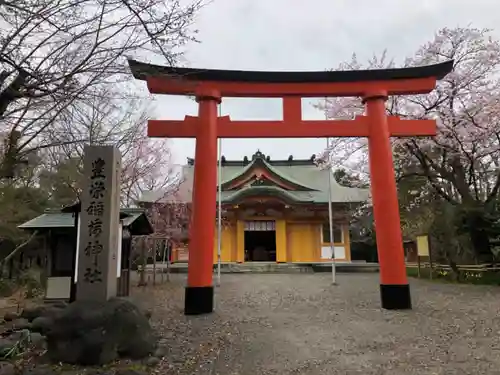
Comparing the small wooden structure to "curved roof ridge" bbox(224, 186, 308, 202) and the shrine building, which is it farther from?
"curved roof ridge" bbox(224, 186, 308, 202)

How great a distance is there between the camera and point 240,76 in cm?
902

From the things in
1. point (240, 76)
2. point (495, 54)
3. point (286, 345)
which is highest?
point (495, 54)

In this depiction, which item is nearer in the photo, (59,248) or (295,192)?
(59,248)

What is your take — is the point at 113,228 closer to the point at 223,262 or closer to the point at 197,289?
the point at 197,289

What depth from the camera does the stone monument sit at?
558 centimetres

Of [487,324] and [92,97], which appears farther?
[487,324]

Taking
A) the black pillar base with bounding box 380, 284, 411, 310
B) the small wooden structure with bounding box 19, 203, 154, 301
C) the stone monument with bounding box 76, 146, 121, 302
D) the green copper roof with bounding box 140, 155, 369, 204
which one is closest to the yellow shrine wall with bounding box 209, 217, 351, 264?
the green copper roof with bounding box 140, 155, 369, 204

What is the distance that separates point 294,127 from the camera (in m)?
9.02

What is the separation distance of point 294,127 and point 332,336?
4688mm

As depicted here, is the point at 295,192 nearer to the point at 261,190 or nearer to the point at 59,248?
the point at 261,190

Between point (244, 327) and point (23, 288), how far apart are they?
370 inches

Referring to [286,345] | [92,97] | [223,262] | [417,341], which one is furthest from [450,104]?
[223,262]

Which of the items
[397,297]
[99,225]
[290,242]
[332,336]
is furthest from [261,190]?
[99,225]

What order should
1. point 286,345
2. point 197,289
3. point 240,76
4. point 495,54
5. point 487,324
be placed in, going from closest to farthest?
point 286,345, point 487,324, point 197,289, point 240,76, point 495,54
